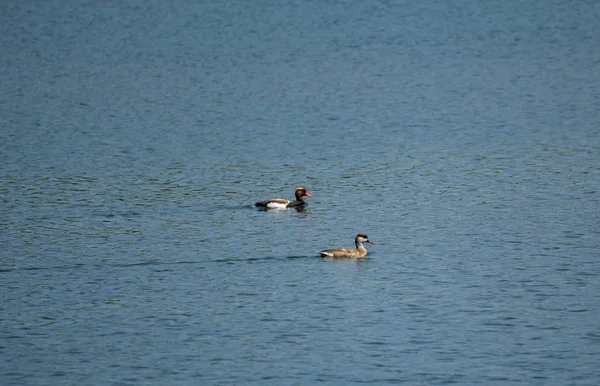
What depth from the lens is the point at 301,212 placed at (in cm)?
3800

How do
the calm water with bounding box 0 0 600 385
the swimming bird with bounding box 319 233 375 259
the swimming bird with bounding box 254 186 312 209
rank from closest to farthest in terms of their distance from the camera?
1. the calm water with bounding box 0 0 600 385
2. the swimming bird with bounding box 319 233 375 259
3. the swimming bird with bounding box 254 186 312 209

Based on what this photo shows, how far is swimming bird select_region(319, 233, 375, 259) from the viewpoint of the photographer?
3148 cm

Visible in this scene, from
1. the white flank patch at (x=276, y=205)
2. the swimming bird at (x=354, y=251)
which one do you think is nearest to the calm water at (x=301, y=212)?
the swimming bird at (x=354, y=251)

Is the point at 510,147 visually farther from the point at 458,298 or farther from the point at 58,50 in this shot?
the point at 58,50

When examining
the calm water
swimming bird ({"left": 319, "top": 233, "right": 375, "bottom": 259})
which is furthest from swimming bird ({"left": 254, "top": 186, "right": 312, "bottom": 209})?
swimming bird ({"left": 319, "top": 233, "right": 375, "bottom": 259})

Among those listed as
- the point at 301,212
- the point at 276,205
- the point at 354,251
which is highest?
the point at 276,205

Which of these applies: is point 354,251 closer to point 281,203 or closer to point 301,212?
point 301,212

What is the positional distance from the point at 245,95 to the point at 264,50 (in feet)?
53.2

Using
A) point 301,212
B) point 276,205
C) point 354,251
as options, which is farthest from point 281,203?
point 354,251

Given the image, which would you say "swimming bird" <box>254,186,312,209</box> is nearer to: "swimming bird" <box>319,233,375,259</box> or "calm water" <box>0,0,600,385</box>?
"calm water" <box>0,0,600,385</box>

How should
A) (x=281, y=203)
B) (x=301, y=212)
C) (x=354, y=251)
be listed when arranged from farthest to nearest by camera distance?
(x=301, y=212), (x=281, y=203), (x=354, y=251)

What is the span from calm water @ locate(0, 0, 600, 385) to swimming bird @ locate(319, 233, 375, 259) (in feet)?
0.96

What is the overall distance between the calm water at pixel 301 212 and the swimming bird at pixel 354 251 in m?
0.29

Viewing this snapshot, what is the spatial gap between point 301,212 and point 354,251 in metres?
6.57
